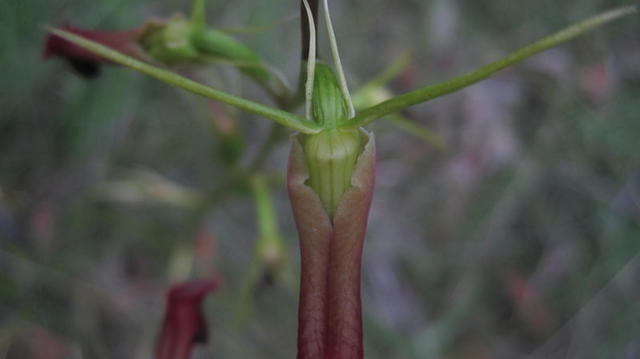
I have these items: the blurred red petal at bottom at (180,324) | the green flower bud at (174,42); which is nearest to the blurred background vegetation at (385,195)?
the blurred red petal at bottom at (180,324)

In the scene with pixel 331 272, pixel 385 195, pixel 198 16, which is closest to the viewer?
pixel 331 272

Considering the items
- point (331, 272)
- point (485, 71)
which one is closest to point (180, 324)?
point (331, 272)

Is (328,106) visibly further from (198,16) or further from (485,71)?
(198,16)

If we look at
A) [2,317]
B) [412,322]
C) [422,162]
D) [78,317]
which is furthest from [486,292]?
[2,317]

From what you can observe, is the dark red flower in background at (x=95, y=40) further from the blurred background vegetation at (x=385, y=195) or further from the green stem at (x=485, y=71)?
the blurred background vegetation at (x=385, y=195)

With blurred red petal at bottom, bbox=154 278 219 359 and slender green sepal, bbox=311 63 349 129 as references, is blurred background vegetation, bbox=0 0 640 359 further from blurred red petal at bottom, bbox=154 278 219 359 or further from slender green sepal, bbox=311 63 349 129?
slender green sepal, bbox=311 63 349 129

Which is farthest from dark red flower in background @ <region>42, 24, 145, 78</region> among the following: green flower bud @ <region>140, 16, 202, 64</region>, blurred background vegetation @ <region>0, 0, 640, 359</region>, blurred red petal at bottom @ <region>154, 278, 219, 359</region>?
blurred background vegetation @ <region>0, 0, 640, 359</region>

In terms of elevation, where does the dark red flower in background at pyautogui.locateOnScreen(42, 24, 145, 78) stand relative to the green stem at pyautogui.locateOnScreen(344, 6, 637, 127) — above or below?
above
